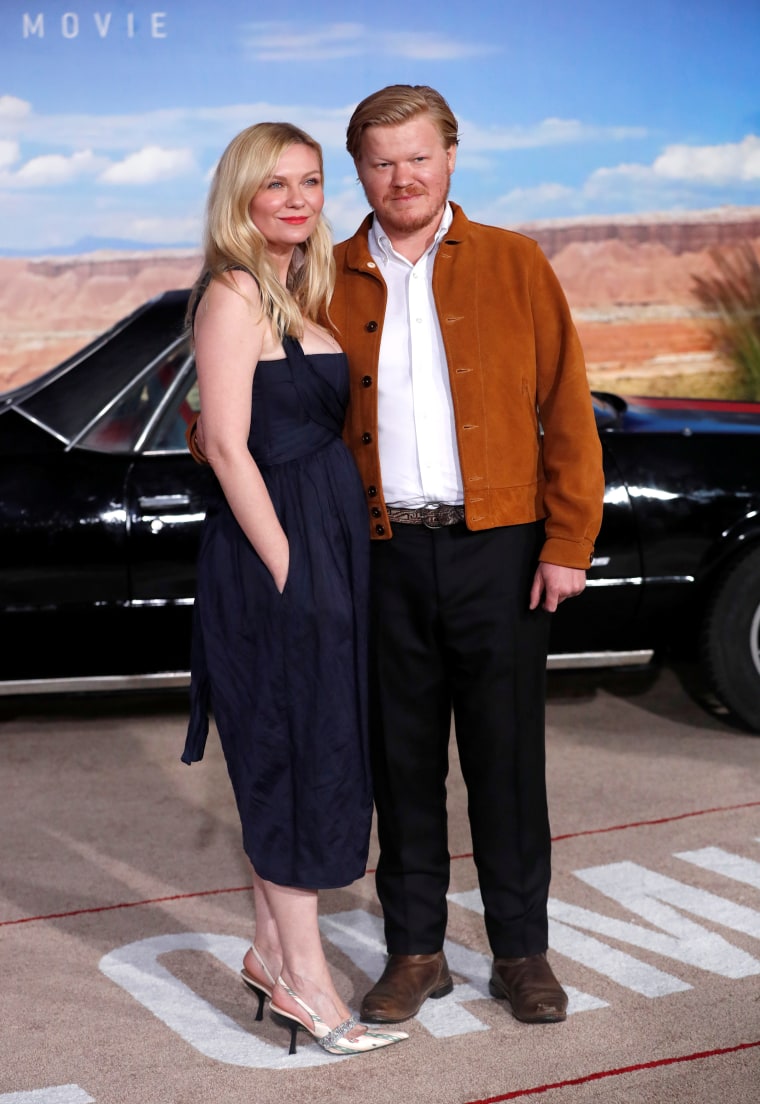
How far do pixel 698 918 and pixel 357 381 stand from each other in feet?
4.90

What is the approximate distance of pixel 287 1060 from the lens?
267 centimetres

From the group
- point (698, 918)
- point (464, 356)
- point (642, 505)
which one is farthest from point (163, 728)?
point (464, 356)

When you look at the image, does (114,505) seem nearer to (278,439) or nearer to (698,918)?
(278,439)

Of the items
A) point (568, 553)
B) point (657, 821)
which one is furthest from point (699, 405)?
point (568, 553)

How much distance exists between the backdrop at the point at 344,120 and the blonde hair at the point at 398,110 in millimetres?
5905

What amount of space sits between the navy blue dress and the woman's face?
0.20 meters

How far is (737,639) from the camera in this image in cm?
457

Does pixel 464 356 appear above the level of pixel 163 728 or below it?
above

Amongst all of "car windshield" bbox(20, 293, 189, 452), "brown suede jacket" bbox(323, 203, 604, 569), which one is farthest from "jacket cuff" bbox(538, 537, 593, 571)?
"car windshield" bbox(20, 293, 189, 452)

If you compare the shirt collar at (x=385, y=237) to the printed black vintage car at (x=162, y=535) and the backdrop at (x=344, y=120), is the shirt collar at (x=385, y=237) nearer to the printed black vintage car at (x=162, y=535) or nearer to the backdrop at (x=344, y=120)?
the printed black vintage car at (x=162, y=535)

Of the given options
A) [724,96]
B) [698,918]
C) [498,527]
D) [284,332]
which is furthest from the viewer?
[724,96]

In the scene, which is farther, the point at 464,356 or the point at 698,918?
the point at 698,918

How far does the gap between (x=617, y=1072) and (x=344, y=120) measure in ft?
22.6

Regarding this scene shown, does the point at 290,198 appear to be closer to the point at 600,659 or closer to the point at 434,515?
the point at 434,515
